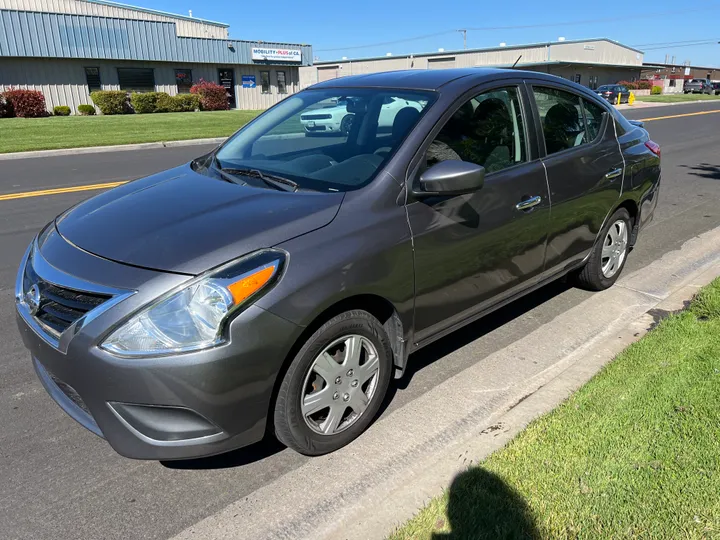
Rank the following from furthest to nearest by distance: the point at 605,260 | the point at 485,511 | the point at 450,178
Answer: the point at 605,260
the point at 450,178
the point at 485,511

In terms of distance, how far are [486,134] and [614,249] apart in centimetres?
205

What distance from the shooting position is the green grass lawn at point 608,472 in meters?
2.27

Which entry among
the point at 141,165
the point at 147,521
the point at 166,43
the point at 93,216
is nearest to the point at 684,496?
the point at 147,521

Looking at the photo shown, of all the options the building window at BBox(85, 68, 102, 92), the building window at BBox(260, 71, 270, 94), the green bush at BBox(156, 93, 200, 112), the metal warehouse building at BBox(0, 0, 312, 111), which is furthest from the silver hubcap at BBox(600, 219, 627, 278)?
the building window at BBox(260, 71, 270, 94)

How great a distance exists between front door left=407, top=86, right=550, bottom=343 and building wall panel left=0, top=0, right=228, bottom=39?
110ft

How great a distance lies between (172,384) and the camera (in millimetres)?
2221

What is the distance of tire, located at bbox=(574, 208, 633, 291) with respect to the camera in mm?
4629

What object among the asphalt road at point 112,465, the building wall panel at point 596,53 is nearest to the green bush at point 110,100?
the asphalt road at point 112,465

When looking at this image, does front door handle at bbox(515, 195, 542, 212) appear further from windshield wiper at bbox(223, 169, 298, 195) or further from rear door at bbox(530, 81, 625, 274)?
windshield wiper at bbox(223, 169, 298, 195)

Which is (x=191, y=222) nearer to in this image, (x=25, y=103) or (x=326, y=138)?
(x=326, y=138)

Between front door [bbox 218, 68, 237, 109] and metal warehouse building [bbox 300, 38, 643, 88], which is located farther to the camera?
metal warehouse building [bbox 300, 38, 643, 88]

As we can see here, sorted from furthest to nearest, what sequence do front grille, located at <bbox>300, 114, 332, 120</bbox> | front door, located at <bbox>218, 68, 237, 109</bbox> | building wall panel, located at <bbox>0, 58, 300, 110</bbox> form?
1. front door, located at <bbox>218, 68, 237, 109</bbox>
2. building wall panel, located at <bbox>0, 58, 300, 110</bbox>
3. front grille, located at <bbox>300, 114, 332, 120</bbox>

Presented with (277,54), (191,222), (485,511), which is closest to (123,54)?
(277,54)

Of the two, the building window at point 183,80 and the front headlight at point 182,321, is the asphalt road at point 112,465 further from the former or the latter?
the building window at point 183,80
